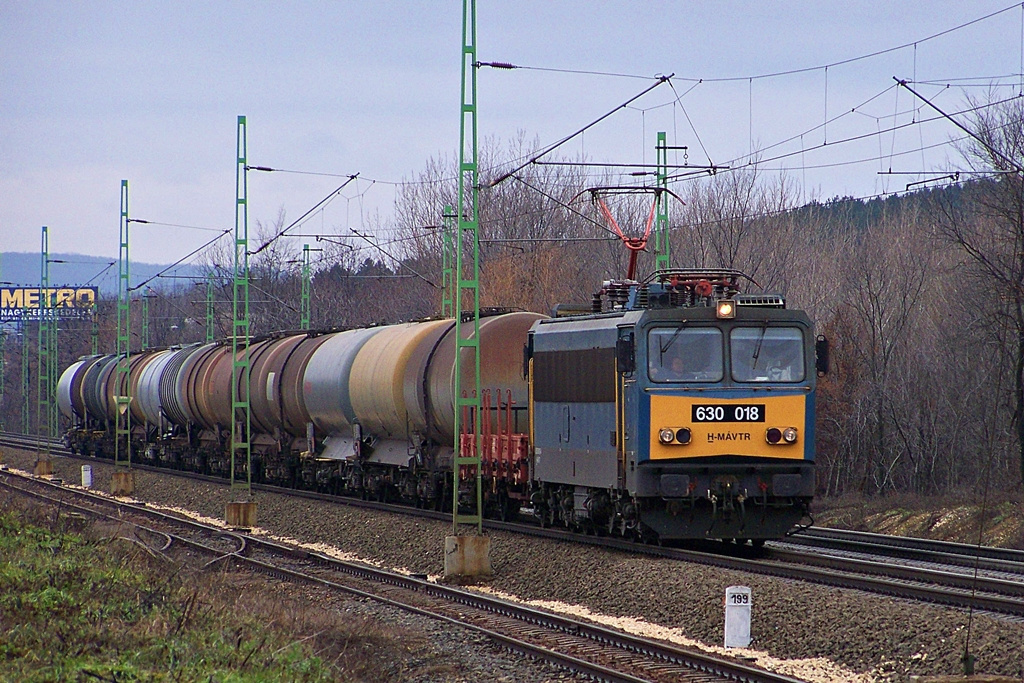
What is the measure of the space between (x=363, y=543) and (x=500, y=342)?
4.62 metres

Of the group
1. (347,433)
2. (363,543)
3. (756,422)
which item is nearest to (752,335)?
(756,422)

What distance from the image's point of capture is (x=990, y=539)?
22266 mm

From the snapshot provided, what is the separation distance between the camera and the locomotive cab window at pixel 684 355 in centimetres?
1719

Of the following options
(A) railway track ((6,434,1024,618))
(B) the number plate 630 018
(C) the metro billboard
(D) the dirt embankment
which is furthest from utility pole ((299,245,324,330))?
(B) the number plate 630 018

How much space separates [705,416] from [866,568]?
9.35 feet

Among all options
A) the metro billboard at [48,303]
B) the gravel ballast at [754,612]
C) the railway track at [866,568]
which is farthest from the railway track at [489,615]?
the metro billboard at [48,303]

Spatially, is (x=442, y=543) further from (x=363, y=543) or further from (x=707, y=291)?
(x=707, y=291)

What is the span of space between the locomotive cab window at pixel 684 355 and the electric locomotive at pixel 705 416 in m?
0.01

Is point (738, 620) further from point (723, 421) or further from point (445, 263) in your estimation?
point (445, 263)

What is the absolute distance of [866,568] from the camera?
16.8 meters

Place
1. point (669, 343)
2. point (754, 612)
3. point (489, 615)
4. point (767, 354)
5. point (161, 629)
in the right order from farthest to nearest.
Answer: point (767, 354) → point (669, 343) → point (489, 615) → point (754, 612) → point (161, 629)

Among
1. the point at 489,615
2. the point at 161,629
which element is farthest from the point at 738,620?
the point at 161,629

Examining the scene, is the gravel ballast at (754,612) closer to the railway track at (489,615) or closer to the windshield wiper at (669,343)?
the railway track at (489,615)

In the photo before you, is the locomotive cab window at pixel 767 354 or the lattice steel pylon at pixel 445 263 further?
Answer: the lattice steel pylon at pixel 445 263
